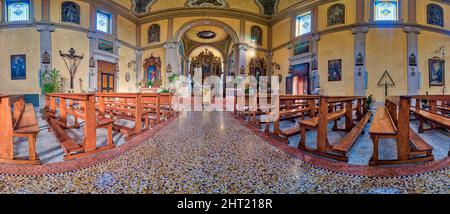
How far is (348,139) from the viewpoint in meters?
2.59

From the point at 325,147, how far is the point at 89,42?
1305 centimetres

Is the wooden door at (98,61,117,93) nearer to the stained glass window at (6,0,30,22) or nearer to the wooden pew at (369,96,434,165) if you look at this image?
the stained glass window at (6,0,30,22)

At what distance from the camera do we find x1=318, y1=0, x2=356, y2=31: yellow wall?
34.7ft

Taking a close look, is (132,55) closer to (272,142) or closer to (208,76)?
(208,76)

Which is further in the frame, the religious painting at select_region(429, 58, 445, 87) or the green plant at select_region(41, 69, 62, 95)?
the religious painting at select_region(429, 58, 445, 87)

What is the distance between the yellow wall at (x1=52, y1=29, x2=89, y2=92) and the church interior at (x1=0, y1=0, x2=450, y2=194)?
0.17ft

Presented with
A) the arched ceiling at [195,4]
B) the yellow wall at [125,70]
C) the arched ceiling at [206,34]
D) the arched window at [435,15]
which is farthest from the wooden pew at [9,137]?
the arched window at [435,15]

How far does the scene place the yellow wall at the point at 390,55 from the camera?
10242mm

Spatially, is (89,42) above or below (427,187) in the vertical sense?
above

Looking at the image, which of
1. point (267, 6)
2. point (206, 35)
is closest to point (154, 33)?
point (206, 35)

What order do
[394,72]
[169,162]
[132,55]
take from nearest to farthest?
[169,162], [394,72], [132,55]

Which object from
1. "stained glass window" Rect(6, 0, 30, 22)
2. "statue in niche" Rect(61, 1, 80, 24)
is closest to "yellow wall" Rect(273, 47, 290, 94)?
"statue in niche" Rect(61, 1, 80, 24)

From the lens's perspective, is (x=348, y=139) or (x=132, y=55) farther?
(x=132, y=55)

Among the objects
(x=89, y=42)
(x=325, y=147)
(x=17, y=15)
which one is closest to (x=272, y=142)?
(x=325, y=147)
